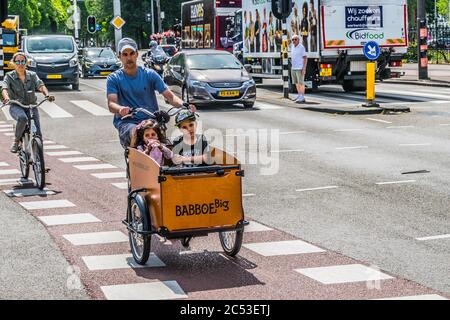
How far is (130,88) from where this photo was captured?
29.7 ft

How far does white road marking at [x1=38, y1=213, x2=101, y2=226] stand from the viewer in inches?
387

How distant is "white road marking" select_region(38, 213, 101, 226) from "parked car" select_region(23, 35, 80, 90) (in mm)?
22707

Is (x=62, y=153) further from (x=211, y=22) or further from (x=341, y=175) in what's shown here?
(x=211, y=22)

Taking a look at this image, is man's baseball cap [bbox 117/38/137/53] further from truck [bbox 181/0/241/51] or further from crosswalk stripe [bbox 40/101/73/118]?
truck [bbox 181/0/241/51]

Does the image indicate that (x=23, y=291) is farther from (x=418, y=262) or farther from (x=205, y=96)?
(x=205, y=96)

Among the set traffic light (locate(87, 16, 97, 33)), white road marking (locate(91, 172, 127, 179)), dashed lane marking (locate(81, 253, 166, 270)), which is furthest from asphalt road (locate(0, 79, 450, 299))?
traffic light (locate(87, 16, 97, 33))

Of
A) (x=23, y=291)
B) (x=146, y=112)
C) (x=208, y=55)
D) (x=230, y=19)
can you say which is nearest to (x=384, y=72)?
(x=208, y=55)

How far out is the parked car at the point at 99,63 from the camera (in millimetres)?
41094

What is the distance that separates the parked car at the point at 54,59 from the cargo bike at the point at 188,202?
25.0 metres

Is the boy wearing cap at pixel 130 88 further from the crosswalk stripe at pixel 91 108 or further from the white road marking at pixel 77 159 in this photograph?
the crosswalk stripe at pixel 91 108

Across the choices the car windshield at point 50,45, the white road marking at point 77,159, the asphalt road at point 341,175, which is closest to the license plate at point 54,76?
→ the car windshield at point 50,45

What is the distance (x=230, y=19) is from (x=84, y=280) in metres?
36.1

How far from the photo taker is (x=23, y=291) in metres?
6.85

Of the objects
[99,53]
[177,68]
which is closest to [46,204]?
[177,68]
